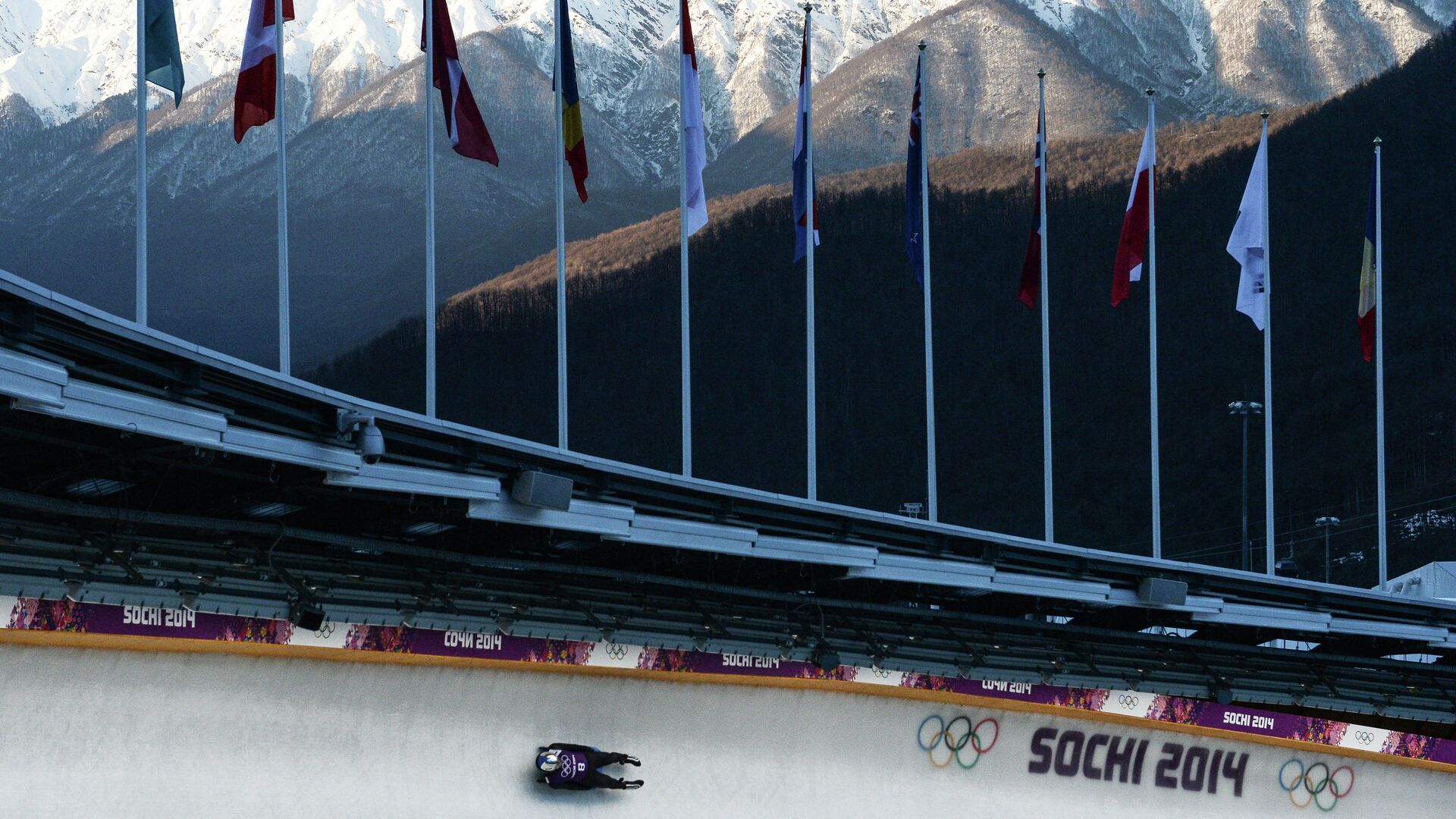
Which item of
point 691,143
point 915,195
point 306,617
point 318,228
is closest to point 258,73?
point 306,617

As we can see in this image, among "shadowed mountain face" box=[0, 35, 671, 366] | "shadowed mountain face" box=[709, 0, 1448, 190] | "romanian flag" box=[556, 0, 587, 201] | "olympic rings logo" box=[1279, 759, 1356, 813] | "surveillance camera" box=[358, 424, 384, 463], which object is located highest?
"shadowed mountain face" box=[709, 0, 1448, 190]

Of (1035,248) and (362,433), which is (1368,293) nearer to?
(1035,248)

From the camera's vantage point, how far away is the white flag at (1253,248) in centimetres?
2809

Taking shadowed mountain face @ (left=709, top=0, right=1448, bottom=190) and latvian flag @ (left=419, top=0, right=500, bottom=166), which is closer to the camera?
latvian flag @ (left=419, top=0, right=500, bottom=166)

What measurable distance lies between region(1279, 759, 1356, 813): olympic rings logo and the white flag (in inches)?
302

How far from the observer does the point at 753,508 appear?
21.5 metres

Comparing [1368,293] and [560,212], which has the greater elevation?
[560,212]

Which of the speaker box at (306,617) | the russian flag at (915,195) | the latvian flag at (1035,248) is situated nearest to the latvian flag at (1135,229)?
the latvian flag at (1035,248)

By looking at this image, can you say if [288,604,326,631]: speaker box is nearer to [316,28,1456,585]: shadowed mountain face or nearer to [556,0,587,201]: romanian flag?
[556,0,587,201]: romanian flag

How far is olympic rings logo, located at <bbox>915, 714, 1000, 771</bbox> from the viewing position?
84.8 ft

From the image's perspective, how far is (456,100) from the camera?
20.2 meters

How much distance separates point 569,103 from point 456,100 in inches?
100

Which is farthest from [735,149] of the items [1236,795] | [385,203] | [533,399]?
[1236,795]

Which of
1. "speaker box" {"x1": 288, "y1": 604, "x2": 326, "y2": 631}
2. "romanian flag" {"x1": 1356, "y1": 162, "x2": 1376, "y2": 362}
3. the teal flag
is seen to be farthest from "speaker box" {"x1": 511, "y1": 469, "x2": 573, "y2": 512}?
"romanian flag" {"x1": 1356, "y1": 162, "x2": 1376, "y2": 362}
